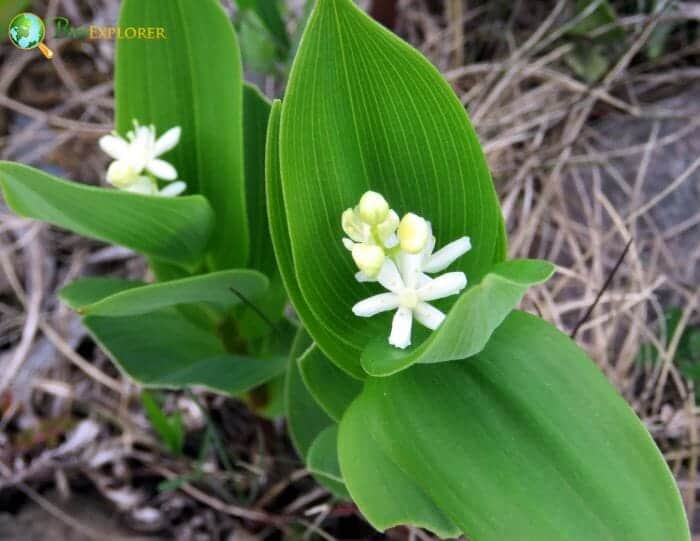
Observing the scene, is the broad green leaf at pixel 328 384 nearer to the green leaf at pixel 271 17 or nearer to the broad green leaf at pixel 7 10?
the green leaf at pixel 271 17

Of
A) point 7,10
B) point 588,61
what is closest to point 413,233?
point 588,61

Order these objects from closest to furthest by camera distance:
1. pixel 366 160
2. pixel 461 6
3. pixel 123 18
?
pixel 366 160 → pixel 123 18 → pixel 461 6

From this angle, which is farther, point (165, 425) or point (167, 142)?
point (165, 425)

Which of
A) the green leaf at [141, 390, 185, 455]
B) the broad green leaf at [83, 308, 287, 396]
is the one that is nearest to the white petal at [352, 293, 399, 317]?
the broad green leaf at [83, 308, 287, 396]

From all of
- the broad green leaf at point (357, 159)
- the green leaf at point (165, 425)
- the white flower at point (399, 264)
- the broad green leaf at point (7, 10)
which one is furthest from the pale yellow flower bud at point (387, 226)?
the broad green leaf at point (7, 10)

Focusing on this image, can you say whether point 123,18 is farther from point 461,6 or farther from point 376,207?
point 461,6

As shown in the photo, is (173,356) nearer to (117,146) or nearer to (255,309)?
(255,309)

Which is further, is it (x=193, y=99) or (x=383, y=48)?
(x=193, y=99)

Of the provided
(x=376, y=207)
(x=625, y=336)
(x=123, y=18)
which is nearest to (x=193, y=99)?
(x=123, y=18)
